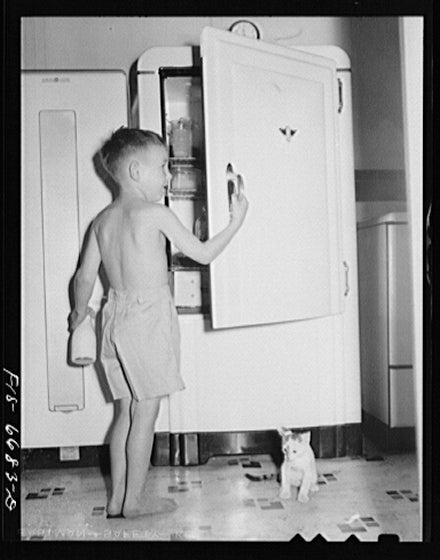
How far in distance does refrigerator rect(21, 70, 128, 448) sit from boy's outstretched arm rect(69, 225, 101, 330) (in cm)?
2

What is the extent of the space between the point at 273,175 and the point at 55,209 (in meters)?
0.56

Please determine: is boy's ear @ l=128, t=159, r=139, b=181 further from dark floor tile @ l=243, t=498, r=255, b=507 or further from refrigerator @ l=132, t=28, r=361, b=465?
dark floor tile @ l=243, t=498, r=255, b=507

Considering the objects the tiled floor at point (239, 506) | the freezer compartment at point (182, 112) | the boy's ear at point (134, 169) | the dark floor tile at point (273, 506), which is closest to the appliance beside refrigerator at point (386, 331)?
the tiled floor at point (239, 506)

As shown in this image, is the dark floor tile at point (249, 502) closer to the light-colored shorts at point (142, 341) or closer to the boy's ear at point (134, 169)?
the light-colored shorts at point (142, 341)

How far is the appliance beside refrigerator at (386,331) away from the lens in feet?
6.12

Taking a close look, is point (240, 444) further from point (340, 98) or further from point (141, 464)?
point (340, 98)

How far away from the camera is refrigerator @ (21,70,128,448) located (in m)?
1.86

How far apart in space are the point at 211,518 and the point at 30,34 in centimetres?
126

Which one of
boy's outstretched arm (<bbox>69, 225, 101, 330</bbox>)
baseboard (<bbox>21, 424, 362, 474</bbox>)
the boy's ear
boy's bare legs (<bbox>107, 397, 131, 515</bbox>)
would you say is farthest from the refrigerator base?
the boy's ear

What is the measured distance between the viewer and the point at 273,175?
73.3 inches

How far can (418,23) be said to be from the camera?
180 centimetres

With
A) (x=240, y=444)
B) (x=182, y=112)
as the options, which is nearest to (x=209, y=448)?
(x=240, y=444)
